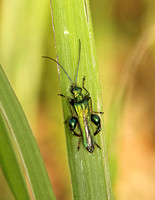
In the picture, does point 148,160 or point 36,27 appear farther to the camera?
point 148,160

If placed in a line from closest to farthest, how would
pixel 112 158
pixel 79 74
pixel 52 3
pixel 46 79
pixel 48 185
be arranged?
pixel 48 185 → pixel 52 3 → pixel 79 74 → pixel 112 158 → pixel 46 79

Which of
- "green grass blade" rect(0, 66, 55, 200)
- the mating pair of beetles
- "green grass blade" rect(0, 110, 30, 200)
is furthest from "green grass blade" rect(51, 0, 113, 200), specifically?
"green grass blade" rect(0, 110, 30, 200)

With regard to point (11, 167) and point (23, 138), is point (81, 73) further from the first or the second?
point (11, 167)

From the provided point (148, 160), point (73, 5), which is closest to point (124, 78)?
point (73, 5)

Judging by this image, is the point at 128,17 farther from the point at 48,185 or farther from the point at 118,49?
the point at 48,185

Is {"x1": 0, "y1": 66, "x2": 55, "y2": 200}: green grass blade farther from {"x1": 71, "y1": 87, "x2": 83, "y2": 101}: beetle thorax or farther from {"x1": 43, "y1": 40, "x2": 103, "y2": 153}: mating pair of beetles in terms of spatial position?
{"x1": 71, "y1": 87, "x2": 83, "y2": 101}: beetle thorax

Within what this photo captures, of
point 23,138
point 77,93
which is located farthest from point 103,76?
point 23,138

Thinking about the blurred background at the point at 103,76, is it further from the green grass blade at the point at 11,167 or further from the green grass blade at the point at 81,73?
the green grass blade at the point at 11,167
